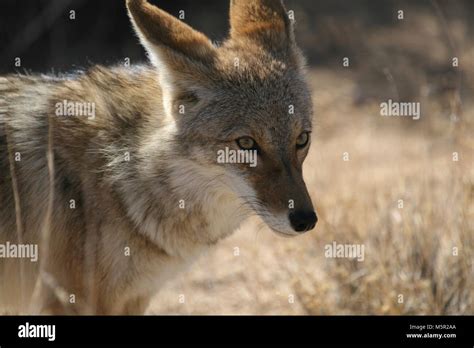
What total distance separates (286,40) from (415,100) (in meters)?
5.76

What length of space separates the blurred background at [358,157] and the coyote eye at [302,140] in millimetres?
660

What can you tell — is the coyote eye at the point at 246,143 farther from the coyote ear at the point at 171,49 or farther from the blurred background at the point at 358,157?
the blurred background at the point at 358,157

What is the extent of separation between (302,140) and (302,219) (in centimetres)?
52

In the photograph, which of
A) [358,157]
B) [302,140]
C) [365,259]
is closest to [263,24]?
[302,140]

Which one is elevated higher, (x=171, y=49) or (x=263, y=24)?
(x=263, y=24)

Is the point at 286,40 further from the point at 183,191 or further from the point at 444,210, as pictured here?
the point at 444,210

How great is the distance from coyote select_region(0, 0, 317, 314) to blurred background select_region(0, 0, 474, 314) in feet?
2.81

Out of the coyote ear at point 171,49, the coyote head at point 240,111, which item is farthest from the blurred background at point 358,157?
the coyote ear at point 171,49

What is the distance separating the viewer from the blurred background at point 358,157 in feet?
19.0

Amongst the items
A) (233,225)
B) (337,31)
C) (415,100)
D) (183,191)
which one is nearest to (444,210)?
(233,225)

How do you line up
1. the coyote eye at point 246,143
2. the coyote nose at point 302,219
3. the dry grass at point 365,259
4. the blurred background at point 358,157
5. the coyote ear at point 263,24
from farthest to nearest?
the blurred background at point 358,157, the dry grass at point 365,259, the coyote ear at point 263,24, the coyote eye at point 246,143, the coyote nose at point 302,219

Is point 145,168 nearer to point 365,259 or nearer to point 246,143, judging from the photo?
point 246,143

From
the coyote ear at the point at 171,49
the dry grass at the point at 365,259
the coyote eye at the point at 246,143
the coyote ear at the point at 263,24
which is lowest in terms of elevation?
the dry grass at the point at 365,259

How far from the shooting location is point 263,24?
5.13 meters
